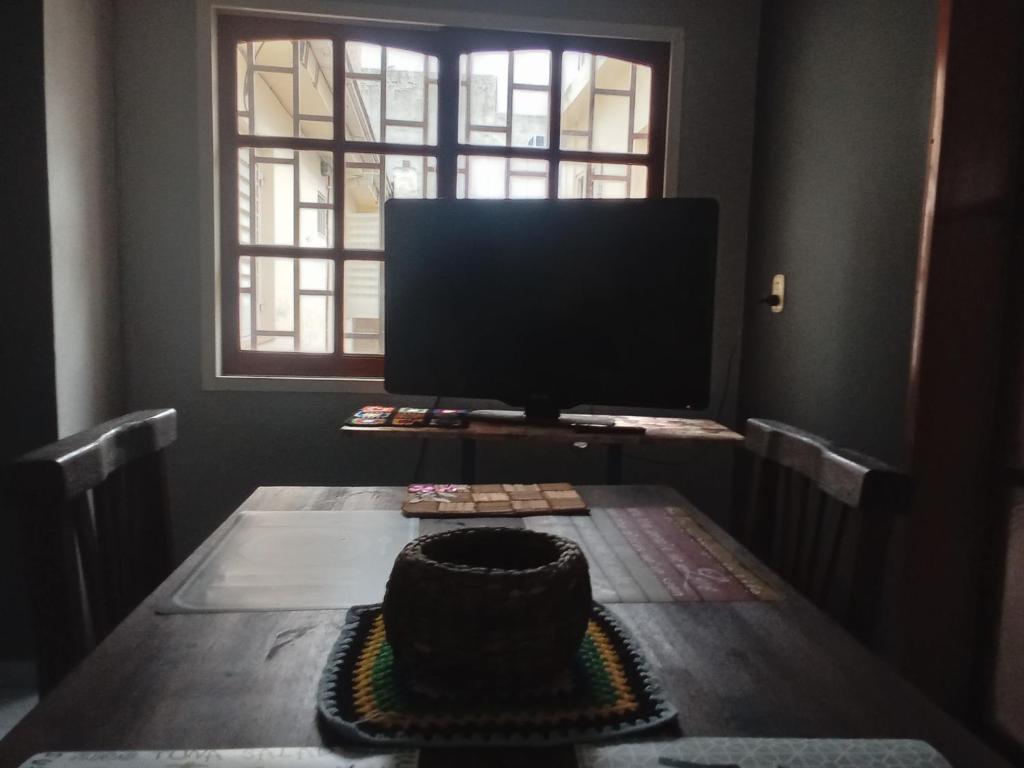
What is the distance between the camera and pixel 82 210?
193 cm

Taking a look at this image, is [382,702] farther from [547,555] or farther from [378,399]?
[378,399]

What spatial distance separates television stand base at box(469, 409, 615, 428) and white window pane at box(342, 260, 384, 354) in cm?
67

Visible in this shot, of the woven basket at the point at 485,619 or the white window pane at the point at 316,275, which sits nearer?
the woven basket at the point at 485,619

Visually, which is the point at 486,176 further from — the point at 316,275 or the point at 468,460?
the point at 468,460

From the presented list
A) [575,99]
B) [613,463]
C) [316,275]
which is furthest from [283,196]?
[613,463]

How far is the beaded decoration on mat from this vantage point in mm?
468

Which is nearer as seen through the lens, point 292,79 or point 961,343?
point 961,343

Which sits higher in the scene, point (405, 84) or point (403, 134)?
point (405, 84)

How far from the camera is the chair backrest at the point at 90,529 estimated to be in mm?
717

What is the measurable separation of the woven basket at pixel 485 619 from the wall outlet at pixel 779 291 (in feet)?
5.97

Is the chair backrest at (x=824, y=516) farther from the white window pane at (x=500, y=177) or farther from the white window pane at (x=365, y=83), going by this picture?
the white window pane at (x=365, y=83)

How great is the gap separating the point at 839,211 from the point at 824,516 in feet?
4.00

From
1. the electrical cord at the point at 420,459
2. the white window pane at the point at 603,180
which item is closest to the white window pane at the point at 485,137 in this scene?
the white window pane at the point at 603,180

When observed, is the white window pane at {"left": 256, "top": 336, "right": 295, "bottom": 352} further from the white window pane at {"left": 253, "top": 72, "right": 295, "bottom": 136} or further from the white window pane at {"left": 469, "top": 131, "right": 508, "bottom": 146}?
the white window pane at {"left": 469, "top": 131, "right": 508, "bottom": 146}
